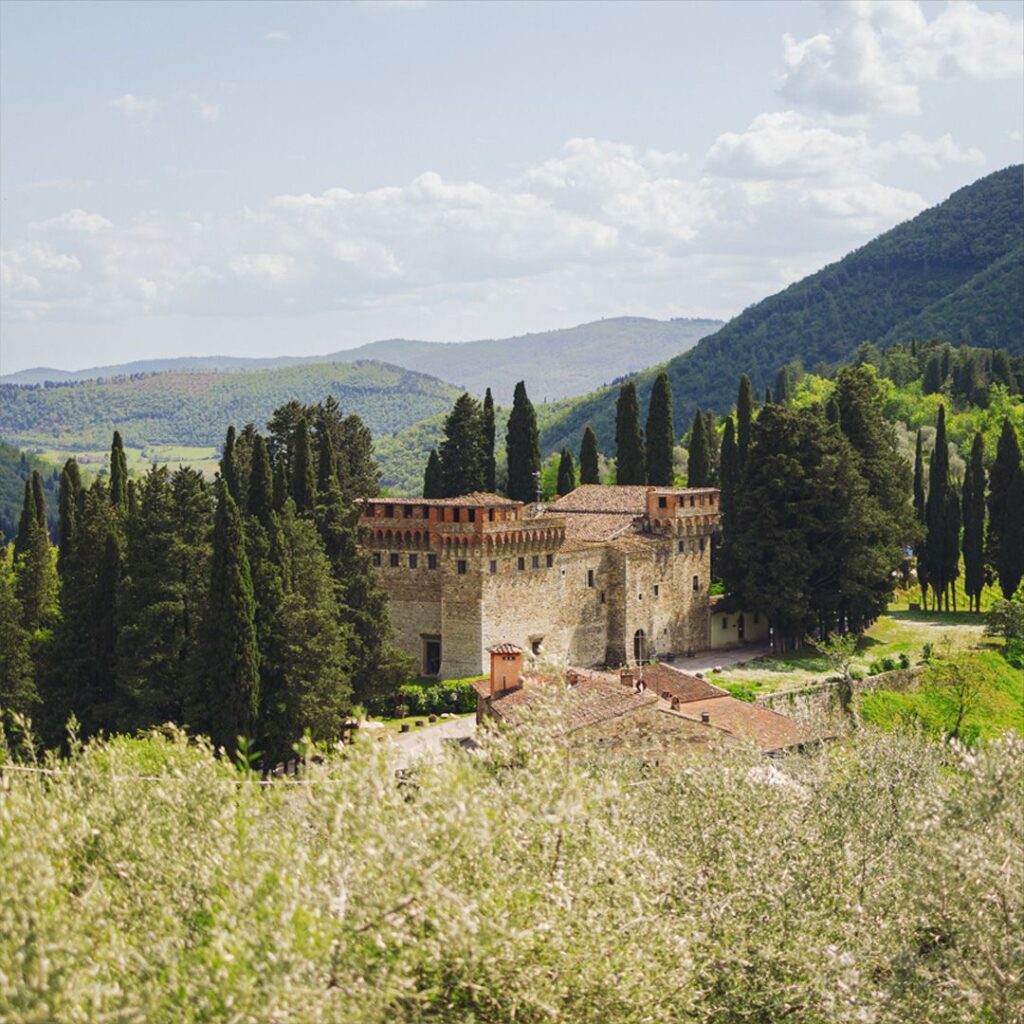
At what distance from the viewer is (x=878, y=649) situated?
197 ft

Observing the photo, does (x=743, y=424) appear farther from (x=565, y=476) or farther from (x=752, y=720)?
(x=752, y=720)

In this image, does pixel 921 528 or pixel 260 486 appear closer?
pixel 260 486

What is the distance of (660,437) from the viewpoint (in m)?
67.3

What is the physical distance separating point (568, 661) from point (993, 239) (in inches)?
6279

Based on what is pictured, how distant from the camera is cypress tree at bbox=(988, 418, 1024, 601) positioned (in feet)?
219

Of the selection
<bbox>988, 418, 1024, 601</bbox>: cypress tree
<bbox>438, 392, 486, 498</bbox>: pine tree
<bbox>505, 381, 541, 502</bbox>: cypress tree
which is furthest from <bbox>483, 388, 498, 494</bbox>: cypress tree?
<bbox>988, 418, 1024, 601</bbox>: cypress tree

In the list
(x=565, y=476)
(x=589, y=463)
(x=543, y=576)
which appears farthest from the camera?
(x=565, y=476)

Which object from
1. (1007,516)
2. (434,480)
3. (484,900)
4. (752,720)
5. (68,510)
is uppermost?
(434,480)

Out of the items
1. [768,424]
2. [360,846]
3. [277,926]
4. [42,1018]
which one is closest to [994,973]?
[360,846]

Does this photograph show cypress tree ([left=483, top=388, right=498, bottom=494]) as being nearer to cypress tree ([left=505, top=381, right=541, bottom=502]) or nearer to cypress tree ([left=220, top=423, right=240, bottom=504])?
cypress tree ([left=505, top=381, right=541, bottom=502])

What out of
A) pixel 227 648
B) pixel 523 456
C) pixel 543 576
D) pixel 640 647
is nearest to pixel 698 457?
pixel 523 456

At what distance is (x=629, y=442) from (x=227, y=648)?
31676 mm

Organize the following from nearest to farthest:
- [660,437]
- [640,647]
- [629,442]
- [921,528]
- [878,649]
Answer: [640,647]
[878,649]
[921,528]
[629,442]
[660,437]

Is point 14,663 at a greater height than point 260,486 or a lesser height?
lesser
